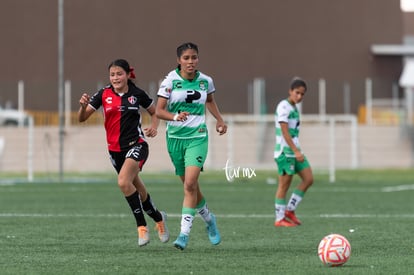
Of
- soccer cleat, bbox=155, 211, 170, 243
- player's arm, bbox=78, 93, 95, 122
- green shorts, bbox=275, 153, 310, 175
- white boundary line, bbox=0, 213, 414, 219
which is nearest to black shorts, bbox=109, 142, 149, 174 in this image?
player's arm, bbox=78, 93, 95, 122

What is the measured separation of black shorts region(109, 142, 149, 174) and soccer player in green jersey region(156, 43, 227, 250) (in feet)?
1.01

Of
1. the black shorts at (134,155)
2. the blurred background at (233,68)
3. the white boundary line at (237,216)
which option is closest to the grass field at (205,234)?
the white boundary line at (237,216)

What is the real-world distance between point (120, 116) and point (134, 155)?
456 millimetres

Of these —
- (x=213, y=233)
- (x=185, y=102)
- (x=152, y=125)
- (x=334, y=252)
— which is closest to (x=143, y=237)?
(x=213, y=233)

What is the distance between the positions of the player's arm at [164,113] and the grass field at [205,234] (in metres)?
1.39

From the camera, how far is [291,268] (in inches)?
449

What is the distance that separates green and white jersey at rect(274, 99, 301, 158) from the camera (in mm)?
17469

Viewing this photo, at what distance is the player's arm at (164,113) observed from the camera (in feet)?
43.0

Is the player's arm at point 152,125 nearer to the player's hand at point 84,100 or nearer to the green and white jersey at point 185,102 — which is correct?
the green and white jersey at point 185,102

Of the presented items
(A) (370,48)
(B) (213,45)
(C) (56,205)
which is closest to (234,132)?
(B) (213,45)

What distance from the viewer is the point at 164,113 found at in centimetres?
1336

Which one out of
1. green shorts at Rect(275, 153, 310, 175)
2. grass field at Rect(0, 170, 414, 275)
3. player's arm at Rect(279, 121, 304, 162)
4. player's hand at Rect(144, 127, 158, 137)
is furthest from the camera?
green shorts at Rect(275, 153, 310, 175)

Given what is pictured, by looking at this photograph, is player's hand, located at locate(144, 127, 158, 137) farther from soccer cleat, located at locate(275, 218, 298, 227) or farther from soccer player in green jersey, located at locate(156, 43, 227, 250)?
soccer cleat, located at locate(275, 218, 298, 227)

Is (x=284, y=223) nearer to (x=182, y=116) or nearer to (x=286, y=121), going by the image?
(x=286, y=121)
